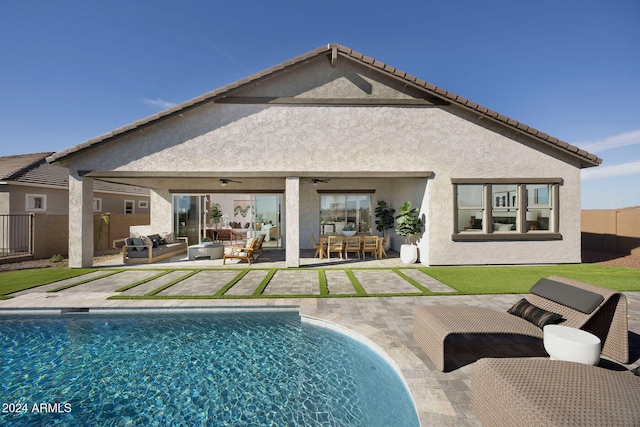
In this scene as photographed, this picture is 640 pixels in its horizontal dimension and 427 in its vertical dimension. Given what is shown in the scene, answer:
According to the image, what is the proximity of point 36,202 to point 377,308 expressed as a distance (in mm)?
18992

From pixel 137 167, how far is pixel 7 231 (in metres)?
8.77

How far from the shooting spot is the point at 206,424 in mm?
2980

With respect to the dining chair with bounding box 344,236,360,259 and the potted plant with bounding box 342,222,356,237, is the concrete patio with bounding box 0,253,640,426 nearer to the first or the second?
the dining chair with bounding box 344,236,360,259

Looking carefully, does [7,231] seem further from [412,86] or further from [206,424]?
[412,86]

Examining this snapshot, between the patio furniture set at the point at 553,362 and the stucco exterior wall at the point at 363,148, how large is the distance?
6.33 meters

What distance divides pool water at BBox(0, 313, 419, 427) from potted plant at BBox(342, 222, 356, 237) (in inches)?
291

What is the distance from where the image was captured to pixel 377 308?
5.90m

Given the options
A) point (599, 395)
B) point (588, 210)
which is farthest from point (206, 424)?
point (588, 210)

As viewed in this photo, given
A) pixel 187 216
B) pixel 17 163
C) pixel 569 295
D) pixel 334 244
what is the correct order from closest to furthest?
pixel 569 295 → pixel 334 244 → pixel 187 216 → pixel 17 163

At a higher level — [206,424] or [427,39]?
[427,39]

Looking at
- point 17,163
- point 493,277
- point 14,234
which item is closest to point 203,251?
point 14,234

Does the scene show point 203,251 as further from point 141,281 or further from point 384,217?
point 384,217

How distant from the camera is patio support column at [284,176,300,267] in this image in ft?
32.9

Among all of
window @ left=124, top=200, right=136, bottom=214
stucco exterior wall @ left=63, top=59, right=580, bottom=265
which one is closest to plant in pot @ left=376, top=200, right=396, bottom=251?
stucco exterior wall @ left=63, top=59, right=580, bottom=265
